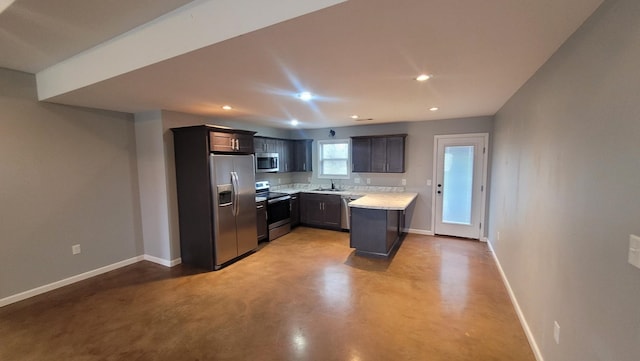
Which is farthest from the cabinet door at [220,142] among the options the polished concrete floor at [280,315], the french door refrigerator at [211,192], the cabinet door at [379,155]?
the cabinet door at [379,155]

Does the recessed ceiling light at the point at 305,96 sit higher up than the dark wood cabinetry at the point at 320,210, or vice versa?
the recessed ceiling light at the point at 305,96

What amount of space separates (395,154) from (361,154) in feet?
2.39

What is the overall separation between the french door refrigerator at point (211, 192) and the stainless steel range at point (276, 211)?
0.97 meters

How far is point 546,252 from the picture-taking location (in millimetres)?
2033

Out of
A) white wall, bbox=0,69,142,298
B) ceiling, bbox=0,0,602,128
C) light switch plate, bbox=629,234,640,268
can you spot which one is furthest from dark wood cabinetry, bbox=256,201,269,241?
light switch plate, bbox=629,234,640,268

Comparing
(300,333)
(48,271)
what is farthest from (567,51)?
(48,271)

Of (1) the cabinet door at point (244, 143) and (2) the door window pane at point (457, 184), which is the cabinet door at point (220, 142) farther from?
(2) the door window pane at point (457, 184)

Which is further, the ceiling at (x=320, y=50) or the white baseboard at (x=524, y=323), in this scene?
the white baseboard at (x=524, y=323)

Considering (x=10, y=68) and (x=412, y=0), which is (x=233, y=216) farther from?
(x=412, y=0)

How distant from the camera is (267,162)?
5.79 metres

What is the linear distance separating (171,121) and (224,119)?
1127 millimetres

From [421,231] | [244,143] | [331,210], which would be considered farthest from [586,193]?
[331,210]

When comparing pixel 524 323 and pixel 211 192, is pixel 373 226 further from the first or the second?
pixel 211 192

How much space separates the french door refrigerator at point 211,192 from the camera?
3.84 m
